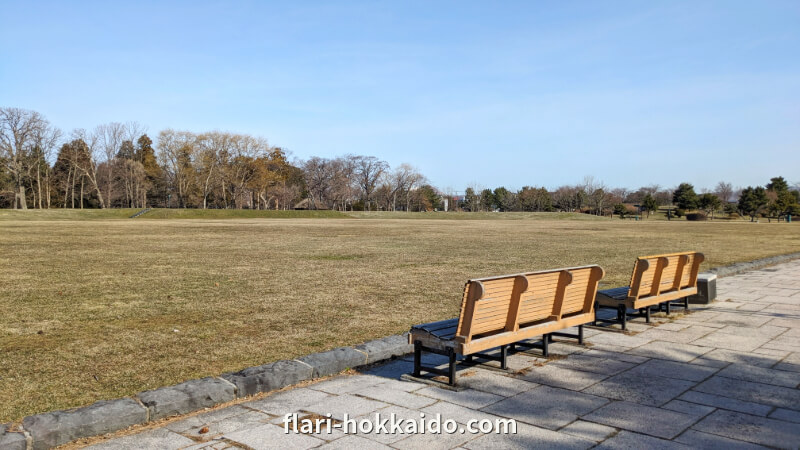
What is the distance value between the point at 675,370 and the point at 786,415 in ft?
4.15

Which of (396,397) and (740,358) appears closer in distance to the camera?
(396,397)

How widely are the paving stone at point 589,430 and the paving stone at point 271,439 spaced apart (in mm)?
1662

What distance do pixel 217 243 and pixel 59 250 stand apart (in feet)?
17.6

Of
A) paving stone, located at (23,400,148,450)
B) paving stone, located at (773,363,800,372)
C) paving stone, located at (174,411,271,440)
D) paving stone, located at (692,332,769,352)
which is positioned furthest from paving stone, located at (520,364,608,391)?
paving stone, located at (23,400,148,450)

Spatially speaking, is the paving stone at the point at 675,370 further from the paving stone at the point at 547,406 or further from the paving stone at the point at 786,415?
the paving stone at the point at 547,406

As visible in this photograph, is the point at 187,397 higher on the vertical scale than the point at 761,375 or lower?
higher

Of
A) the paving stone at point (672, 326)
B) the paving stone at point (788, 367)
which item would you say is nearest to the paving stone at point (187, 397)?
the paving stone at point (788, 367)

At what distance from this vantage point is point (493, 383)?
5.03 meters

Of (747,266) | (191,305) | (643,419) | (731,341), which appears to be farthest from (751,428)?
(747,266)

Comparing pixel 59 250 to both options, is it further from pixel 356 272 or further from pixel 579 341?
pixel 579 341

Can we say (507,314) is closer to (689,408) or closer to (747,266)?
(689,408)

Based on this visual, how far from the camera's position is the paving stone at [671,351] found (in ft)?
19.6

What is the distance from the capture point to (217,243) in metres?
21.6

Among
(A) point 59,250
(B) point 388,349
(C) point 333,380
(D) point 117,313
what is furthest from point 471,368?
(A) point 59,250
